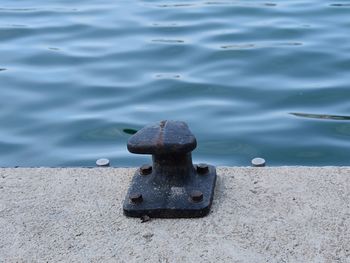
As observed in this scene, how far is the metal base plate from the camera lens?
2.18 meters

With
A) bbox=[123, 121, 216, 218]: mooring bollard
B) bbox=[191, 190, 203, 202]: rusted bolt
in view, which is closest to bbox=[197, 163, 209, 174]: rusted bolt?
bbox=[123, 121, 216, 218]: mooring bollard

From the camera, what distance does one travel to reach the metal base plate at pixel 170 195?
218 cm

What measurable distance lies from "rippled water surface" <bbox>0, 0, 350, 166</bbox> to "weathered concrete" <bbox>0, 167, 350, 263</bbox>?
112 cm

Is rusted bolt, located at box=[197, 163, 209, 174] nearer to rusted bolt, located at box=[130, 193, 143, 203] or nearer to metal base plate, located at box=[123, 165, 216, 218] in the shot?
metal base plate, located at box=[123, 165, 216, 218]

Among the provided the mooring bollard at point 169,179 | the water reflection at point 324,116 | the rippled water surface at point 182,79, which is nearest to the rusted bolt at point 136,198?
the mooring bollard at point 169,179

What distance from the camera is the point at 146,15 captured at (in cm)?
590

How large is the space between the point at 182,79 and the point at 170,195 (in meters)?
2.32

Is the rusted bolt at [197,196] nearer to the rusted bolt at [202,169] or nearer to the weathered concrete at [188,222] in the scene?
the weathered concrete at [188,222]

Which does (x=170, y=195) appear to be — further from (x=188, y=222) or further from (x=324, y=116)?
(x=324, y=116)

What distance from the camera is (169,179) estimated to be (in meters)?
2.28

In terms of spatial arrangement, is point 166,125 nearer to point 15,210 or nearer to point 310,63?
point 15,210

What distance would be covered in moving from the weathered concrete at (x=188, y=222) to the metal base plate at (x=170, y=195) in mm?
25

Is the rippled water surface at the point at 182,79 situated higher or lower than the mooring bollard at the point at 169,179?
lower

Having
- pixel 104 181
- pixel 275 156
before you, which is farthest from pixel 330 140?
pixel 104 181
